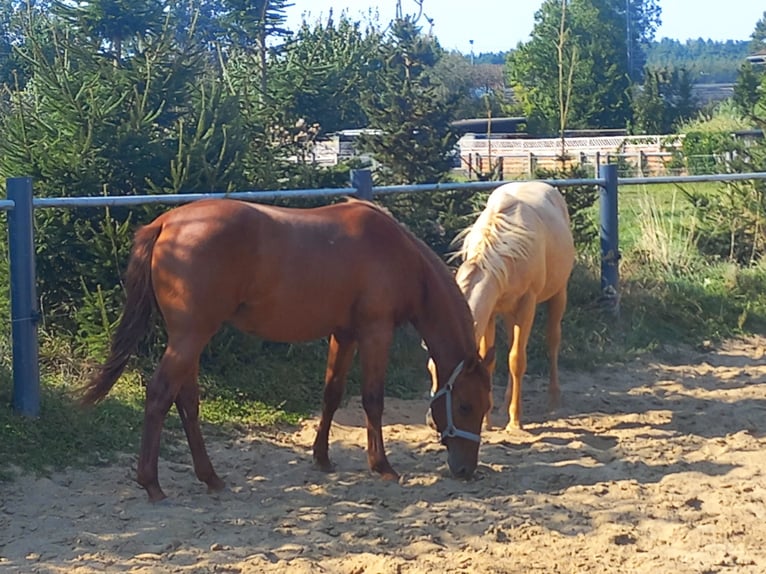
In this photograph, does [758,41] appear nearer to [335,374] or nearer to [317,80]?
[317,80]

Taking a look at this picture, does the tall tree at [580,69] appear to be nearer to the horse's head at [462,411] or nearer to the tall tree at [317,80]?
the tall tree at [317,80]

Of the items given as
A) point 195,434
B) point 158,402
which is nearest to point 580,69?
point 195,434

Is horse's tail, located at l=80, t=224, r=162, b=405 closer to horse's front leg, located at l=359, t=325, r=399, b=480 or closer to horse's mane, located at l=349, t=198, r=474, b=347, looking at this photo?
horse's front leg, located at l=359, t=325, r=399, b=480

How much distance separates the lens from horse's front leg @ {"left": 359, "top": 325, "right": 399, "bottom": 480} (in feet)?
15.5

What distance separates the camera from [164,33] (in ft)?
22.3

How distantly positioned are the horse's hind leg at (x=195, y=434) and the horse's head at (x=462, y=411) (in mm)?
1102

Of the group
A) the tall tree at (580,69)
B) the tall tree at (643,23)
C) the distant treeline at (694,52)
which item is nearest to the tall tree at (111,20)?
the tall tree at (580,69)

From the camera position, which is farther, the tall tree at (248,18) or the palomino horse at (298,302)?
the tall tree at (248,18)

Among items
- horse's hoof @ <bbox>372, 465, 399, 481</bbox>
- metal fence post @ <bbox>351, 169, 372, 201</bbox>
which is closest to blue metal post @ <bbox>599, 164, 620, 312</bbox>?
metal fence post @ <bbox>351, 169, 372, 201</bbox>

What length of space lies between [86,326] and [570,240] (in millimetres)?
3155

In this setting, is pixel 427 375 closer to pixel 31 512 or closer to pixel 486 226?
pixel 486 226

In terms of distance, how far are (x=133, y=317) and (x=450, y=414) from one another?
1583 millimetres

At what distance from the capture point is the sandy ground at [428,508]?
3.65m

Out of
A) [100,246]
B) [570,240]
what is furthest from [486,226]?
[100,246]
